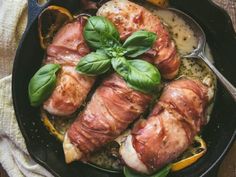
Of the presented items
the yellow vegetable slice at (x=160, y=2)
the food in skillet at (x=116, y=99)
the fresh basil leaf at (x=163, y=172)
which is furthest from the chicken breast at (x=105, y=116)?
the yellow vegetable slice at (x=160, y=2)

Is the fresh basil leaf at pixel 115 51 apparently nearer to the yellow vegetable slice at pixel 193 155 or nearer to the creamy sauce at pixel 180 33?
the creamy sauce at pixel 180 33

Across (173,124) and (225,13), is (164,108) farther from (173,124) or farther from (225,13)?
(225,13)

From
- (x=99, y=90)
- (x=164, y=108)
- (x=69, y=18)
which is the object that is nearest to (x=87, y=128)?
(x=99, y=90)

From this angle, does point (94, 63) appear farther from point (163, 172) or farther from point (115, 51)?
point (163, 172)

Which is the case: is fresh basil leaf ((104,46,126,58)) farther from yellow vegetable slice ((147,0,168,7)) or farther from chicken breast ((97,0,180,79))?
yellow vegetable slice ((147,0,168,7))

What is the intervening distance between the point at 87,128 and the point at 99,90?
17 centimetres

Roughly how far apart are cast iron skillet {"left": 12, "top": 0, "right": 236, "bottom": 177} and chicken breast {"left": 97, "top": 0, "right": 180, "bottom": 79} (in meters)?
0.20

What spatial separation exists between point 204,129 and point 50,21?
819 mm

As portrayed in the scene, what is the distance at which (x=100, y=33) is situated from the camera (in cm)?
219

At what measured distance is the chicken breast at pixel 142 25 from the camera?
226 cm

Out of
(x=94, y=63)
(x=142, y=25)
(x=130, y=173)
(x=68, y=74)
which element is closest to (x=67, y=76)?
(x=68, y=74)

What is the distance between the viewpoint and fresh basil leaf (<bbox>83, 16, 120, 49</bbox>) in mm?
2186

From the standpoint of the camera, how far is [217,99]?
7.87ft

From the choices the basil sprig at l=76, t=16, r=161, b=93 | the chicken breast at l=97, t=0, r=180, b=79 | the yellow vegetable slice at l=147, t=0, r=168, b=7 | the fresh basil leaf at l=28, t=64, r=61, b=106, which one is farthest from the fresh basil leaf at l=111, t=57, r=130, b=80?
the yellow vegetable slice at l=147, t=0, r=168, b=7
